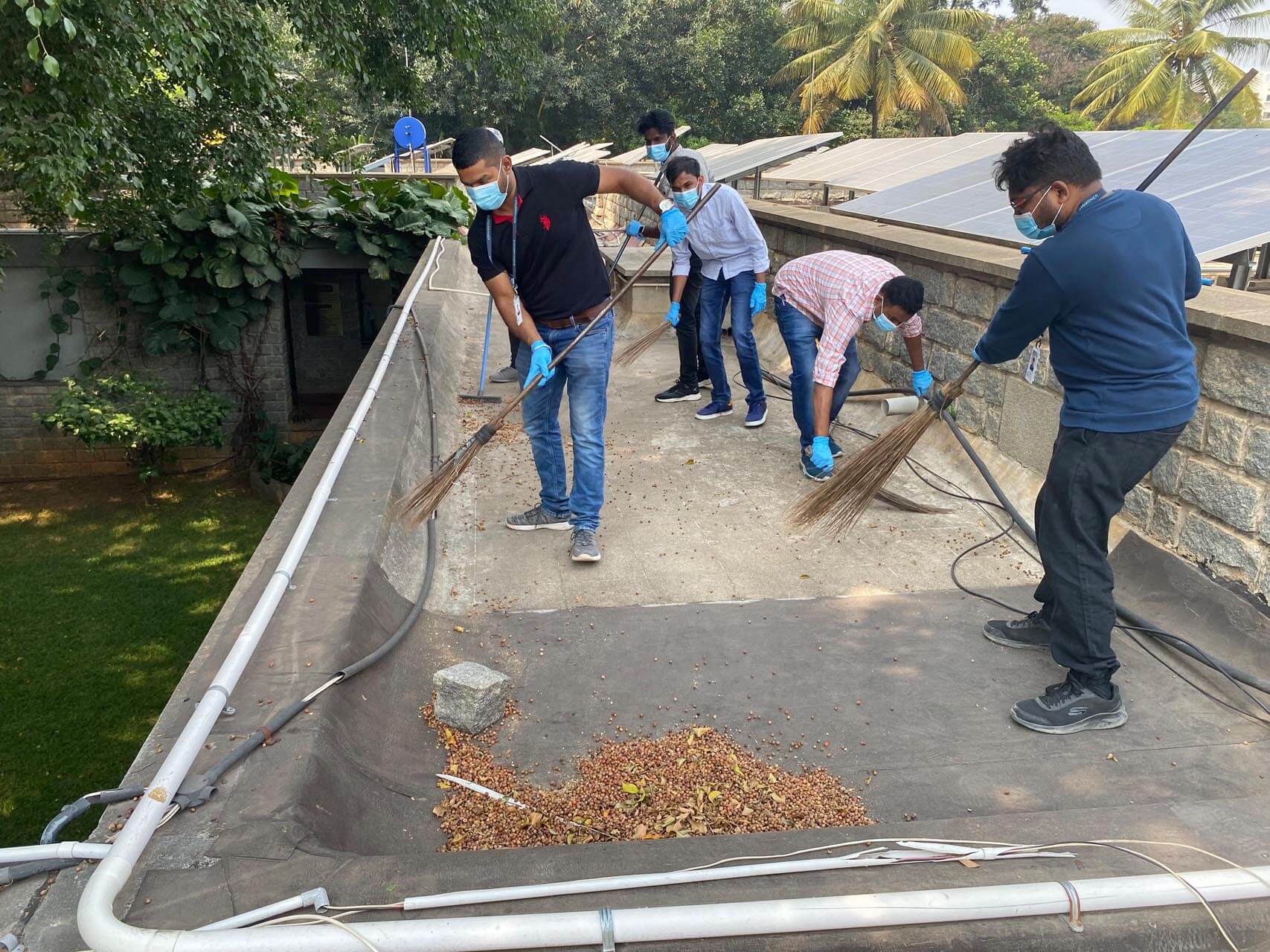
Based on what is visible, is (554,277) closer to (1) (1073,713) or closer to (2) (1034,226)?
(2) (1034,226)

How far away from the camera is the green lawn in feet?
20.0

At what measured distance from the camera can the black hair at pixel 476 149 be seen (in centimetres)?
→ 389

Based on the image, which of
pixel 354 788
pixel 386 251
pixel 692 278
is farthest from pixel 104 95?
pixel 386 251

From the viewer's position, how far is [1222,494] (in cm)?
362

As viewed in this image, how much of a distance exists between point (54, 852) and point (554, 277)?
291 cm

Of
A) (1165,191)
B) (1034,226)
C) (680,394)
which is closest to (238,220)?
(680,394)

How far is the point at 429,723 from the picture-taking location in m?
3.28

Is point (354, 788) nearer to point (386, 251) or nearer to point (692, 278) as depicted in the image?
point (692, 278)

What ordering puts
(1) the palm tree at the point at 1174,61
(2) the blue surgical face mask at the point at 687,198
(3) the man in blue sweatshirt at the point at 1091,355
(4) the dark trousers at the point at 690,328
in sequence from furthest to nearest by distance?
(1) the palm tree at the point at 1174,61 → (4) the dark trousers at the point at 690,328 → (2) the blue surgical face mask at the point at 687,198 → (3) the man in blue sweatshirt at the point at 1091,355

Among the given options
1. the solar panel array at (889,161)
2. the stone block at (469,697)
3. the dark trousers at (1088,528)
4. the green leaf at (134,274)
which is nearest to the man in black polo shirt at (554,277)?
the stone block at (469,697)

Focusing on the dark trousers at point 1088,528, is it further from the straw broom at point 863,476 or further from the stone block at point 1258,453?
the straw broom at point 863,476

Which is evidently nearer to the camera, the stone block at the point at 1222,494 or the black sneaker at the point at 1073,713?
the black sneaker at the point at 1073,713

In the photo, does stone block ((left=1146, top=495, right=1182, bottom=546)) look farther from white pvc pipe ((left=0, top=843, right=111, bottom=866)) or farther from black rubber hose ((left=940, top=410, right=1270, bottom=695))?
white pvc pipe ((left=0, top=843, right=111, bottom=866))

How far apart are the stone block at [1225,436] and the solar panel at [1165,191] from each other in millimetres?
665
